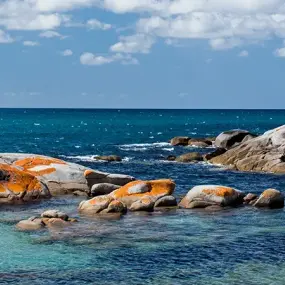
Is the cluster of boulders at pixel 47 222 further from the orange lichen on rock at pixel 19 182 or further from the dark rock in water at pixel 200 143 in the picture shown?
the dark rock in water at pixel 200 143

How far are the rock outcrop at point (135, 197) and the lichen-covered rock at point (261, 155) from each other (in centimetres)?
1741

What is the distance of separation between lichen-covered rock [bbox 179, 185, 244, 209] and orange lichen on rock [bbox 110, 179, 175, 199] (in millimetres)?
1164

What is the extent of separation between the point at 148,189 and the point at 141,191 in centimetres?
46

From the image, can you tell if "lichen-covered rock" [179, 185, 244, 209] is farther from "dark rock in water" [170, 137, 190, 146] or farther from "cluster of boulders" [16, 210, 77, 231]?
"dark rock in water" [170, 137, 190, 146]

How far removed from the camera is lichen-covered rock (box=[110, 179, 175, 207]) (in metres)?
32.7

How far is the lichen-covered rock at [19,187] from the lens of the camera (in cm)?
3428

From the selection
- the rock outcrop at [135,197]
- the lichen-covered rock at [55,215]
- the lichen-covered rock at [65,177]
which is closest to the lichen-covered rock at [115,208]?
the rock outcrop at [135,197]

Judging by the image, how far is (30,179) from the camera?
1403 inches

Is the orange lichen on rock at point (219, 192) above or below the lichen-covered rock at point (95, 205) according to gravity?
above

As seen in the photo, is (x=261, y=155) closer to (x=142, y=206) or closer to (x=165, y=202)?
(x=165, y=202)

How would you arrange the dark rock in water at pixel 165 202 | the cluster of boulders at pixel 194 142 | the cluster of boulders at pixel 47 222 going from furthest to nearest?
the cluster of boulders at pixel 194 142 → the dark rock in water at pixel 165 202 → the cluster of boulders at pixel 47 222

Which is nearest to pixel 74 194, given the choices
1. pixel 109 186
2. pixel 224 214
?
pixel 109 186

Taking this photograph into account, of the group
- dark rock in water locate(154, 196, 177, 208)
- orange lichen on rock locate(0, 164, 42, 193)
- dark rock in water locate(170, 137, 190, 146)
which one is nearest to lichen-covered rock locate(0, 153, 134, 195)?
orange lichen on rock locate(0, 164, 42, 193)

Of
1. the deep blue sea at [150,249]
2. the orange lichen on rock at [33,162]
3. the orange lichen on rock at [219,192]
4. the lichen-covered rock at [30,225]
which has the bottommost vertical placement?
the deep blue sea at [150,249]
